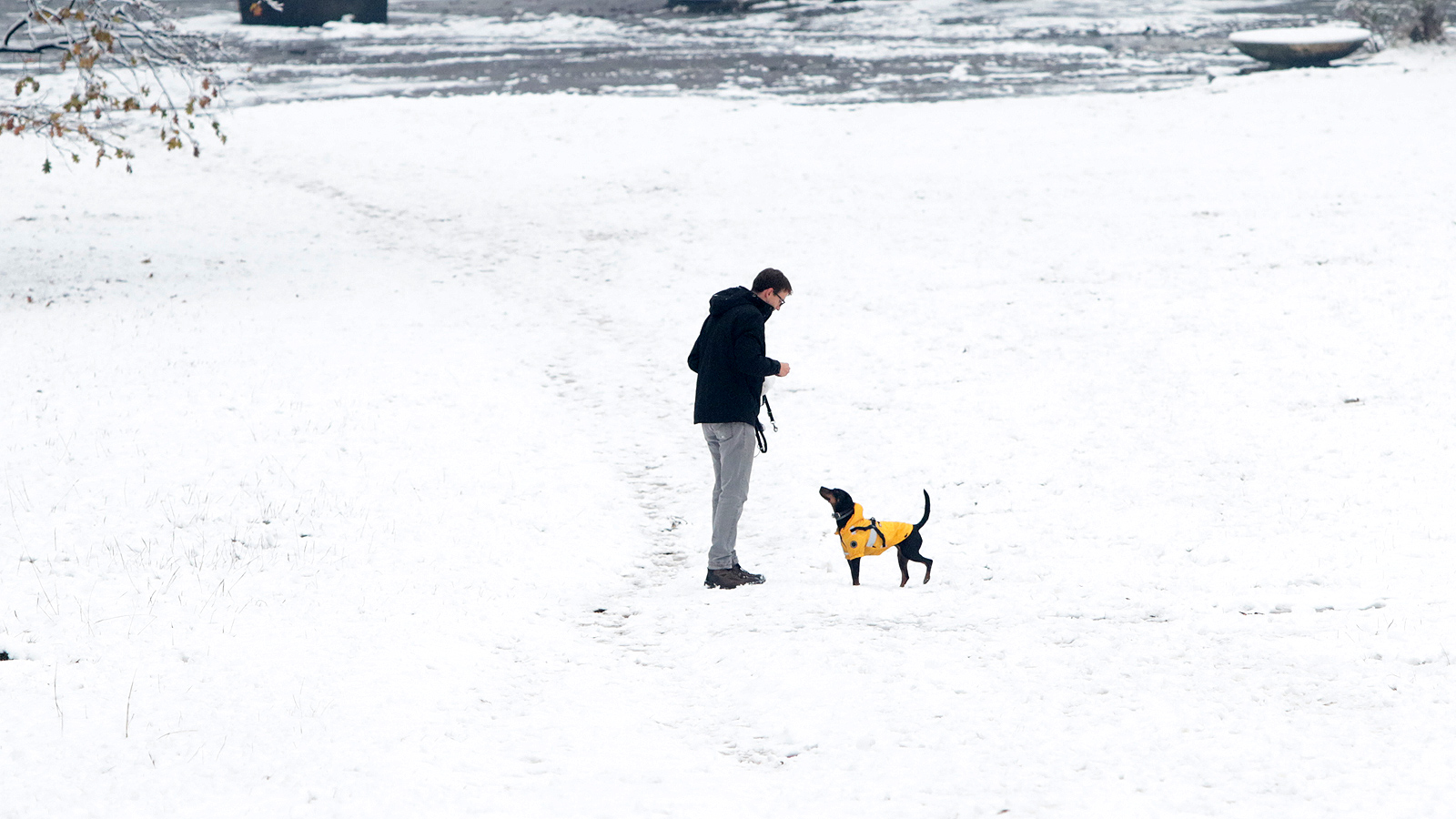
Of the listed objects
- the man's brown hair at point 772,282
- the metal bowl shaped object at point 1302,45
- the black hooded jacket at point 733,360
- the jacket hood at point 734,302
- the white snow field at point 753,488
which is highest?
the metal bowl shaped object at point 1302,45

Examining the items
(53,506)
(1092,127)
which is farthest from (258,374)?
(1092,127)

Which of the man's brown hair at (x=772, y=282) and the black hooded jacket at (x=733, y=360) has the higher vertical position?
the man's brown hair at (x=772, y=282)

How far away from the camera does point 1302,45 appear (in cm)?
2589

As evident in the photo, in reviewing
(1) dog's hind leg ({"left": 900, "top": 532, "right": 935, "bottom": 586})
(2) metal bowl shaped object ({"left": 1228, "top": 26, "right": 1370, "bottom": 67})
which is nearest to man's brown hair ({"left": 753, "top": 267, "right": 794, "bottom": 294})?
(1) dog's hind leg ({"left": 900, "top": 532, "right": 935, "bottom": 586})

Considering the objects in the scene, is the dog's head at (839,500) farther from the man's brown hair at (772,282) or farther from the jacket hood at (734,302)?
the man's brown hair at (772,282)

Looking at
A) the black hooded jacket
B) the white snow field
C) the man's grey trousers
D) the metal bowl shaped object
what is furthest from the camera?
the metal bowl shaped object

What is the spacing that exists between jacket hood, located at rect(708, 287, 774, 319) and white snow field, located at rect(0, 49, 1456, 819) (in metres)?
2.06

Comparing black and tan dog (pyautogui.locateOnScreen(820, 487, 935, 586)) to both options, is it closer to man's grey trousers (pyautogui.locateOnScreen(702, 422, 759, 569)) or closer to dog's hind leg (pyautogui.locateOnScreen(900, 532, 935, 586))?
dog's hind leg (pyautogui.locateOnScreen(900, 532, 935, 586))

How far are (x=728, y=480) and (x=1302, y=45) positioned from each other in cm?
2364

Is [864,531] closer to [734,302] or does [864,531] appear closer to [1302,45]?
[734,302]

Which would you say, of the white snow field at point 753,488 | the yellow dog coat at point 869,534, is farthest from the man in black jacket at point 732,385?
the yellow dog coat at point 869,534

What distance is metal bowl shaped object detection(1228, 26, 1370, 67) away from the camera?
84.4 feet

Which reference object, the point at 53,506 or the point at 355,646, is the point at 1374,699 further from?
the point at 53,506

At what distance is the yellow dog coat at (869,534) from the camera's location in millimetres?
7969
